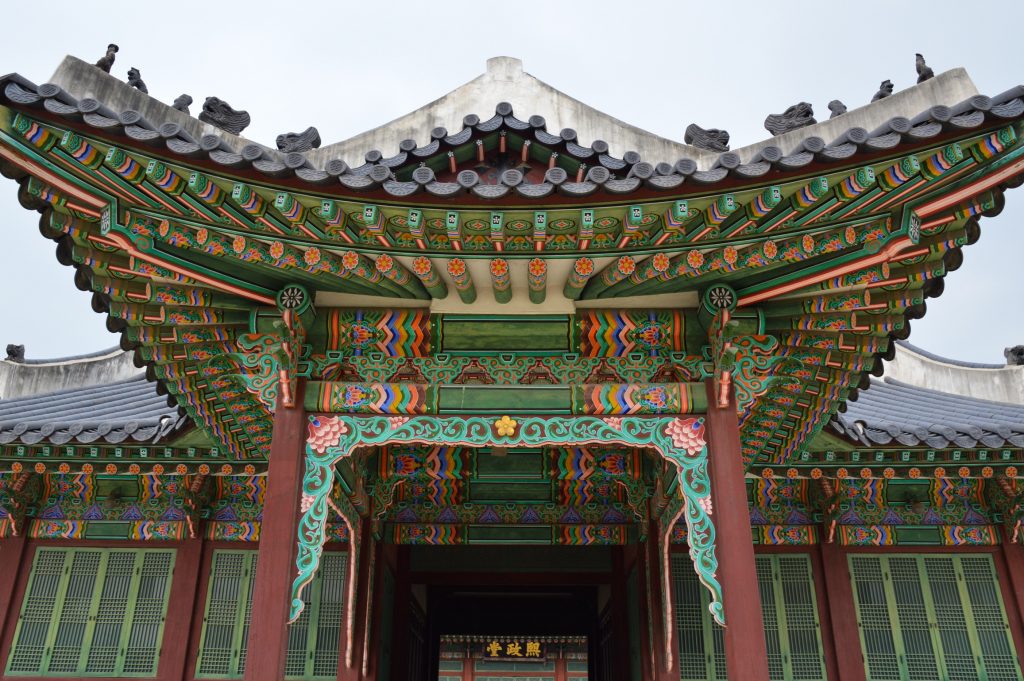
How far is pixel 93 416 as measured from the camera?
943 centimetres

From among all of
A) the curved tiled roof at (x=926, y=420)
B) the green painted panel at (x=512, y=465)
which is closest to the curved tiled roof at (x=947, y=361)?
the curved tiled roof at (x=926, y=420)

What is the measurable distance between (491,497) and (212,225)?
4627mm

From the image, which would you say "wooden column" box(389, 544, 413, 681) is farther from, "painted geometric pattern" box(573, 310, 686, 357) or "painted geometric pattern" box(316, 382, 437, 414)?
"painted geometric pattern" box(573, 310, 686, 357)

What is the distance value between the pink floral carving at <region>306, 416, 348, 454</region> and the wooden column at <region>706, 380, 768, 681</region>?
2.57 meters

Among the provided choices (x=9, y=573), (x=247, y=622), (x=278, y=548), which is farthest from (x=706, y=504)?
(x=9, y=573)

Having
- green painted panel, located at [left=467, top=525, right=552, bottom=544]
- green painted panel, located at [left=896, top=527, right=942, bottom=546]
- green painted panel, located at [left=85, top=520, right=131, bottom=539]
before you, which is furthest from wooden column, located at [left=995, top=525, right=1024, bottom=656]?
green painted panel, located at [left=85, top=520, right=131, bottom=539]

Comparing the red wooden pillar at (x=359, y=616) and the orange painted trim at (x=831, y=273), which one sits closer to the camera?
the orange painted trim at (x=831, y=273)

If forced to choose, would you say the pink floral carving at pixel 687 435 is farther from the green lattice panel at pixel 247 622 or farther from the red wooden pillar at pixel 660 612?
the green lattice panel at pixel 247 622

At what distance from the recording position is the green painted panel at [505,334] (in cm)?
593

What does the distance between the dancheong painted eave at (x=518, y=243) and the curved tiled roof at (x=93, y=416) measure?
1.34 m

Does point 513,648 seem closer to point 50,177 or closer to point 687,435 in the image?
point 687,435

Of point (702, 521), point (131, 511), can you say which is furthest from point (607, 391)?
point (131, 511)

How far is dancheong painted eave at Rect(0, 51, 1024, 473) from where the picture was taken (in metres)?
4.54

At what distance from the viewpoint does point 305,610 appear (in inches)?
325
